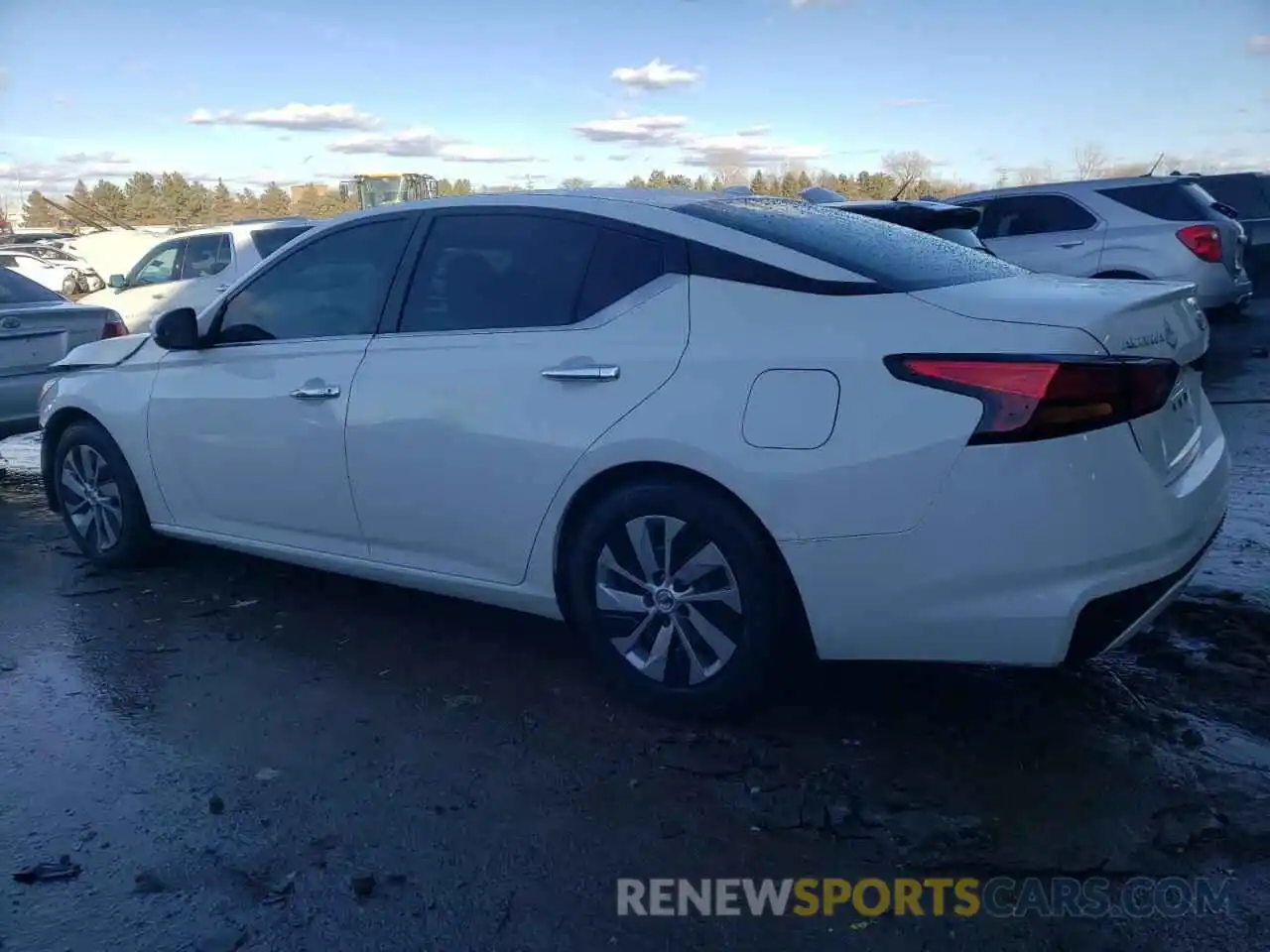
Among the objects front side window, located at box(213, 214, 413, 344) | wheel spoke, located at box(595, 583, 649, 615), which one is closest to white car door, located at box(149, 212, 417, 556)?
front side window, located at box(213, 214, 413, 344)

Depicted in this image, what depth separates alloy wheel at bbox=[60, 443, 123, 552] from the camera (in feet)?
17.1

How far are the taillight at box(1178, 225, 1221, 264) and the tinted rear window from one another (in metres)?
9.28

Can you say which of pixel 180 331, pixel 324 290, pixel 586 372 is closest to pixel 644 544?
pixel 586 372

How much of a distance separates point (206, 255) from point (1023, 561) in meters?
12.3

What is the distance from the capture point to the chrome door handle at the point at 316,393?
13.5 ft

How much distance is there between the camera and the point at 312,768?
3.32 meters

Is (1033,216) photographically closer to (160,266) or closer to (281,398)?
(281,398)

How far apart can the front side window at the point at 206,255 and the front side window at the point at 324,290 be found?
9.14 m

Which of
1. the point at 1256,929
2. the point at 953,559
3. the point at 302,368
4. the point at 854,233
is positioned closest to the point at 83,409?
the point at 302,368

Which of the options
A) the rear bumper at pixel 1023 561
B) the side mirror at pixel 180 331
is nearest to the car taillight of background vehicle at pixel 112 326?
the side mirror at pixel 180 331

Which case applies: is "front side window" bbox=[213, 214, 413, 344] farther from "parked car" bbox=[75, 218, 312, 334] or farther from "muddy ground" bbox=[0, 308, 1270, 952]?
"parked car" bbox=[75, 218, 312, 334]

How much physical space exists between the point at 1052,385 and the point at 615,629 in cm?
151

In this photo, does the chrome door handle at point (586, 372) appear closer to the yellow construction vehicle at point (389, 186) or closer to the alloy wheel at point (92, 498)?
the alloy wheel at point (92, 498)

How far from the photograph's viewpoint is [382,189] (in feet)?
85.9
